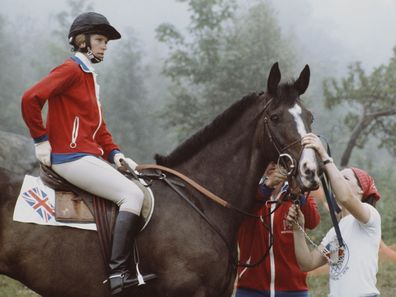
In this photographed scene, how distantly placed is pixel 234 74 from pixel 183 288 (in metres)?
29.5

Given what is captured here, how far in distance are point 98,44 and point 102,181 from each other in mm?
1183

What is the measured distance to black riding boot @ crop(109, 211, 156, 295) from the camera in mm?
3785

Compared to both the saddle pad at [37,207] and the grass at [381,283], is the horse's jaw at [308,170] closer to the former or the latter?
the saddle pad at [37,207]

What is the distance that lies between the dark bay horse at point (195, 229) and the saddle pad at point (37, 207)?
0.05 metres

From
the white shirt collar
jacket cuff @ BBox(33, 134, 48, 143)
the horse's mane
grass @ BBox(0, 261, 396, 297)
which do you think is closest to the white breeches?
jacket cuff @ BBox(33, 134, 48, 143)

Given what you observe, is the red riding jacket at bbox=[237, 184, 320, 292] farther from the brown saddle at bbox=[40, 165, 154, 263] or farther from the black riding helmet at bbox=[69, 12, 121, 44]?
the black riding helmet at bbox=[69, 12, 121, 44]

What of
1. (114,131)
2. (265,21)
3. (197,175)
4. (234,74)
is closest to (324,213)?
(197,175)

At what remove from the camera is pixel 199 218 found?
4.12 meters

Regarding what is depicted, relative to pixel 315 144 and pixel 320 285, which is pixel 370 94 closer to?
pixel 320 285

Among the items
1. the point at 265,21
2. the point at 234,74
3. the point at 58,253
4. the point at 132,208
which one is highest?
the point at 265,21

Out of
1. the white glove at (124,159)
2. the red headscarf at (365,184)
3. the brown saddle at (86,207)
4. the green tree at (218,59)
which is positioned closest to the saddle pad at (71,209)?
the brown saddle at (86,207)

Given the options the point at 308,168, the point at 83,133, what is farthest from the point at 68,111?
the point at 308,168

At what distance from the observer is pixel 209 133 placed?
4.43 meters

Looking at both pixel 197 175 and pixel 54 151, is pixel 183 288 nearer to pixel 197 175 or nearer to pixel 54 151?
pixel 197 175
